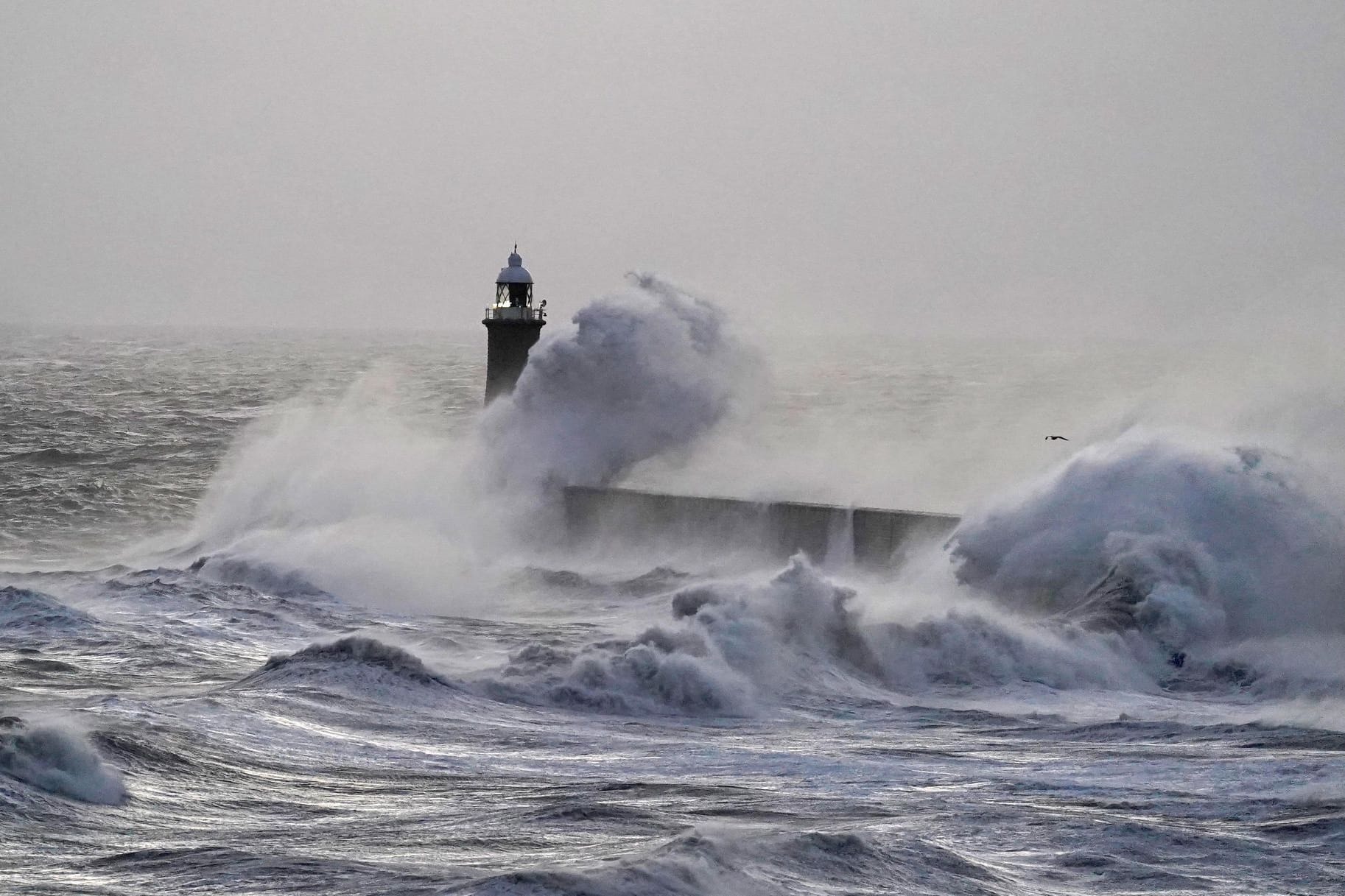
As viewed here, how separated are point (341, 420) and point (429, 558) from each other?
700cm

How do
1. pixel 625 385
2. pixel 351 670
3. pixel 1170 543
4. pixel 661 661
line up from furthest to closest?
pixel 625 385 < pixel 1170 543 < pixel 661 661 < pixel 351 670

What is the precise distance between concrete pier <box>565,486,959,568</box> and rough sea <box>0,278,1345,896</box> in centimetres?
23

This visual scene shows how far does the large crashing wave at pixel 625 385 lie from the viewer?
69.7 feet

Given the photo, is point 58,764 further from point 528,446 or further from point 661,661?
point 528,446

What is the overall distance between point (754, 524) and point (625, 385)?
4.80 metres

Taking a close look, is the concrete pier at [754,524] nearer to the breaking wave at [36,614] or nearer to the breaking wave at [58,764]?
the breaking wave at [36,614]

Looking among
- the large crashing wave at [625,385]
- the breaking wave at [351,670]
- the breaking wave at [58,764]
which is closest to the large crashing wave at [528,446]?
the large crashing wave at [625,385]

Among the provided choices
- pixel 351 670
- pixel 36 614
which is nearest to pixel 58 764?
pixel 351 670

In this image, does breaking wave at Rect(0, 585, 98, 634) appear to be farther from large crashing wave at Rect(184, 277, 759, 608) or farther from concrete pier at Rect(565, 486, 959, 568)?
concrete pier at Rect(565, 486, 959, 568)

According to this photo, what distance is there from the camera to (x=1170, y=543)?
1347cm

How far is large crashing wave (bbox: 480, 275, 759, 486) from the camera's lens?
837 inches

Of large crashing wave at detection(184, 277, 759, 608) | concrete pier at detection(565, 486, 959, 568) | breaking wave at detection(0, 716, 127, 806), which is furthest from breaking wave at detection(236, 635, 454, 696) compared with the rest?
large crashing wave at detection(184, 277, 759, 608)

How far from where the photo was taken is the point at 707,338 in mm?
22047

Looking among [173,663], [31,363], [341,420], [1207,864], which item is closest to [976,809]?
[1207,864]
